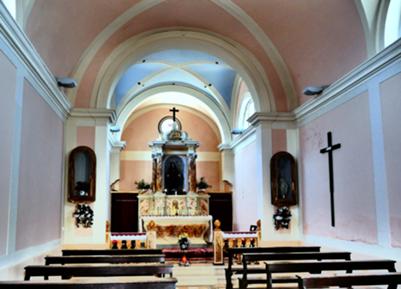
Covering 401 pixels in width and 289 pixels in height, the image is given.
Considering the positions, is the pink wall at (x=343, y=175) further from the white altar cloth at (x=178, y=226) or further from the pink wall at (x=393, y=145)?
the white altar cloth at (x=178, y=226)

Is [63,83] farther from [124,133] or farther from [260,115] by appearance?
[124,133]

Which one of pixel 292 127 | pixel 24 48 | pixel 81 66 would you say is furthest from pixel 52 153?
pixel 292 127

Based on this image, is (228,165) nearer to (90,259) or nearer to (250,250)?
(250,250)

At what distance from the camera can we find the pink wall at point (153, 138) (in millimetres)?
15086

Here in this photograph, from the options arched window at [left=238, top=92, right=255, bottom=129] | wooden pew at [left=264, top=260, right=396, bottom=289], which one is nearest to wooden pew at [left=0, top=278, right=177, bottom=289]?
wooden pew at [left=264, top=260, right=396, bottom=289]

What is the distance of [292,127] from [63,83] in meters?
4.33

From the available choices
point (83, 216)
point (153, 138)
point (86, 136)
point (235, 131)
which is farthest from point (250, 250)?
point (153, 138)

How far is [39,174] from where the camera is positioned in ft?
20.6

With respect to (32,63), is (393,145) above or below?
below

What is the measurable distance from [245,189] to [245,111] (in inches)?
82.6

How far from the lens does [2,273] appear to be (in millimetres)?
4531

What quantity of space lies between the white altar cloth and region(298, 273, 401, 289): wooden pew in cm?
825

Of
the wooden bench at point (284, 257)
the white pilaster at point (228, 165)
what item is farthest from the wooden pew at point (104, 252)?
the white pilaster at point (228, 165)

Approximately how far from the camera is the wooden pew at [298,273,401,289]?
3.04 meters
